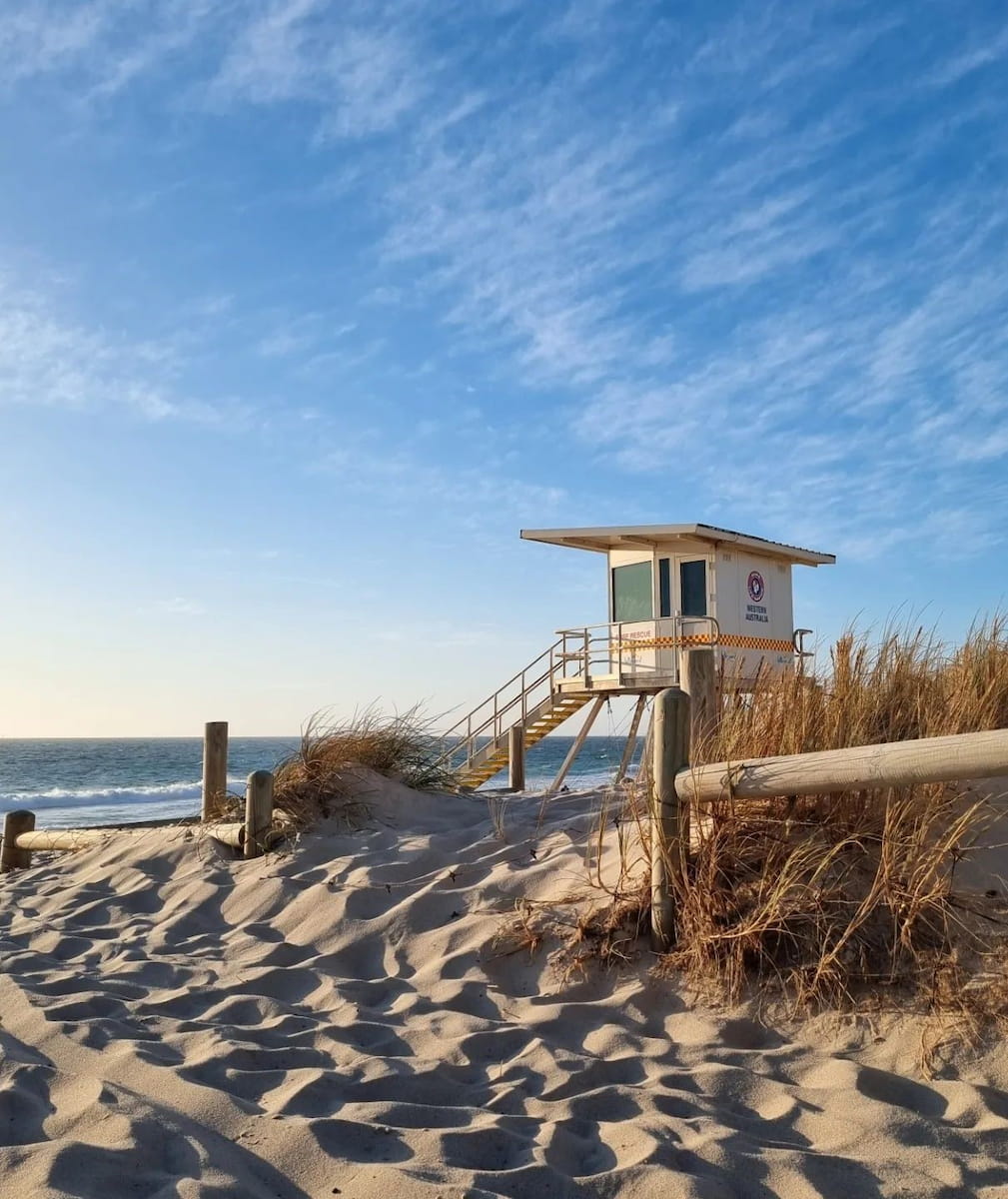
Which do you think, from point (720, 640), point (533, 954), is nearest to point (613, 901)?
point (533, 954)

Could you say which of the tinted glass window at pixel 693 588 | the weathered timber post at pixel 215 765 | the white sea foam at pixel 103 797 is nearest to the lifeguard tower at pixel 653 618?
the tinted glass window at pixel 693 588

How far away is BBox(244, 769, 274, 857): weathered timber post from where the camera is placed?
7.19m

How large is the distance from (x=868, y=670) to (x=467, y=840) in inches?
115

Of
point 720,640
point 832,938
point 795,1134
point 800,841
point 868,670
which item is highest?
point 720,640

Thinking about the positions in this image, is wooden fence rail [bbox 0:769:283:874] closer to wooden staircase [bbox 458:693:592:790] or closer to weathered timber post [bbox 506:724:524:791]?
weathered timber post [bbox 506:724:524:791]

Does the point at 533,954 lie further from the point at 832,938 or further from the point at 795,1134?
the point at 795,1134

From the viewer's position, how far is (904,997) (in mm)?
4012

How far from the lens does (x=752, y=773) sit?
443 centimetres

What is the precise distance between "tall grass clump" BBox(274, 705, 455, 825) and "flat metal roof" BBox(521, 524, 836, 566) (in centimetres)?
939

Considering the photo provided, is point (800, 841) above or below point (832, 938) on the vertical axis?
above

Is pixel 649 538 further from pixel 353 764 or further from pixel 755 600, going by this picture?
pixel 353 764

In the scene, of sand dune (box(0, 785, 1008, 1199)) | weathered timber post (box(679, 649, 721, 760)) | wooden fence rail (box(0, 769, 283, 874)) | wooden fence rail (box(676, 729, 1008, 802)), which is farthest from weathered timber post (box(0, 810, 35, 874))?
wooden fence rail (box(676, 729, 1008, 802))

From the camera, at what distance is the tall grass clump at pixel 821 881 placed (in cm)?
415

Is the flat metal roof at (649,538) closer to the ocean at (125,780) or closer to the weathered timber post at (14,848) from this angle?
the ocean at (125,780)
